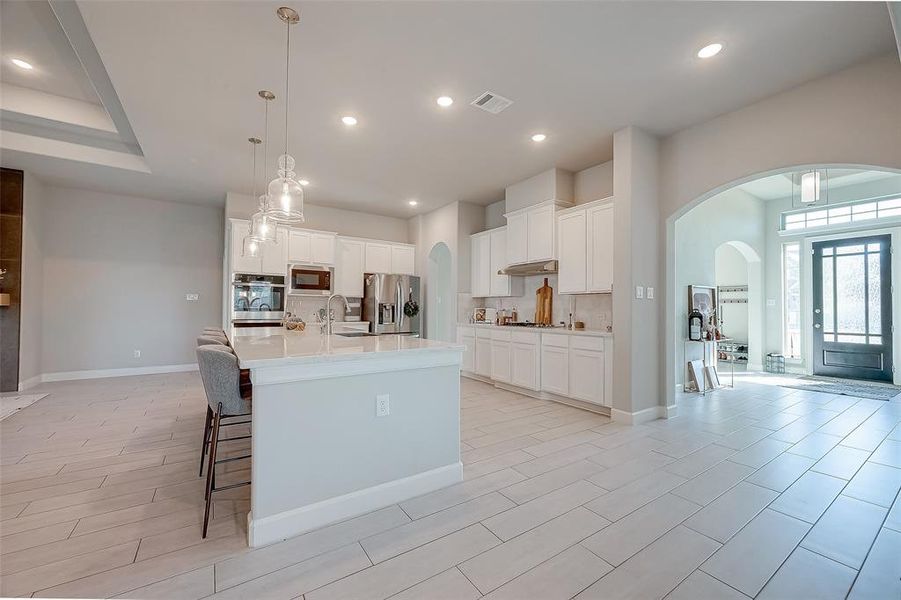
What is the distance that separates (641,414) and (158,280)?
7669 mm

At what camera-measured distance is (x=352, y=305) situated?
6906mm

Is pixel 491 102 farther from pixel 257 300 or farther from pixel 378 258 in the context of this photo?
pixel 257 300

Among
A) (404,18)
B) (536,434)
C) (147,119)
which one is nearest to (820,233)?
(536,434)

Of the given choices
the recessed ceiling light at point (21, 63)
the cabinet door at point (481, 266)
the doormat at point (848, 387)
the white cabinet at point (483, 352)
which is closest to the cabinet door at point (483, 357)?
the white cabinet at point (483, 352)

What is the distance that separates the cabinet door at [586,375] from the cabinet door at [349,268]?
4042 mm

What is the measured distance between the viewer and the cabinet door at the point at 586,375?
4109 millimetres

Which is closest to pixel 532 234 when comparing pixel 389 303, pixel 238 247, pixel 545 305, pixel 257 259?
pixel 545 305

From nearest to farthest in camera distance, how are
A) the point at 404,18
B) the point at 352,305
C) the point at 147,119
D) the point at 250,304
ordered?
the point at 404,18
the point at 147,119
the point at 250,304
the point at 352,305

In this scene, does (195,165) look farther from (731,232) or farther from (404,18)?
(731,232)

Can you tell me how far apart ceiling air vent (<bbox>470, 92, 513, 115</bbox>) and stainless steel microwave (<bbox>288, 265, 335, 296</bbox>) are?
13.4 ft

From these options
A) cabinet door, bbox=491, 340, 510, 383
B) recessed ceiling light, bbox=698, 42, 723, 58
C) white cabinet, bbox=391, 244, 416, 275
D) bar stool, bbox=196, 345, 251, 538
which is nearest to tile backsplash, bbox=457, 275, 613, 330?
cabinet door, bbox=491, 340, 510, 383

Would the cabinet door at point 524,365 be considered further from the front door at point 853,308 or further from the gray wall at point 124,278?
the front door at point 853,308

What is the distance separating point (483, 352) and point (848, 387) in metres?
5.49

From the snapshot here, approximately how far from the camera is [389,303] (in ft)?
22.2
